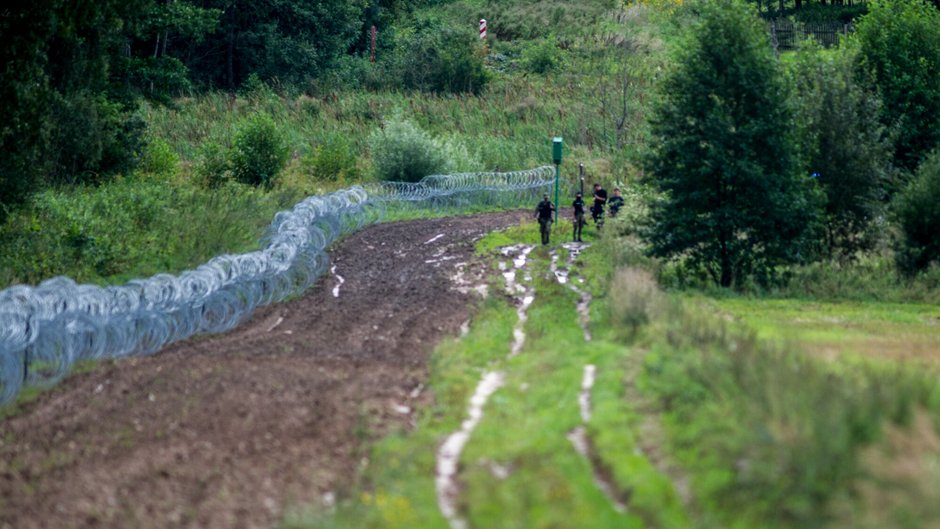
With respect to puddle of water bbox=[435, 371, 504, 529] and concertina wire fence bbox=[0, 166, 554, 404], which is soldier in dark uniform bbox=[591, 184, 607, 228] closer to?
concertina wire fence bbox=[0, 166, 554, 404]

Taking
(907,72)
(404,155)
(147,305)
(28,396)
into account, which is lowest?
(28,396)

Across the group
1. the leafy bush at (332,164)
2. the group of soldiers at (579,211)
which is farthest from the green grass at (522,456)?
the leafy bush at (332,164)

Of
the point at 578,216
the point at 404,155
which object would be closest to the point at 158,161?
the point at 404,155

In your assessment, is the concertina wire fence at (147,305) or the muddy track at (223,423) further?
the concertina wire fence at (147,305)

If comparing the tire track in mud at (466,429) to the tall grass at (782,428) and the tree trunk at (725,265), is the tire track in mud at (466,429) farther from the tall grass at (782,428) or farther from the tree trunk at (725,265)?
the tree trunk at (725,265)

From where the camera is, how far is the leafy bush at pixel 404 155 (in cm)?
4784

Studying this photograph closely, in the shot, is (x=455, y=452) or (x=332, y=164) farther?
(x=332, y=164)

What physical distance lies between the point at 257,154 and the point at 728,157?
70.7 feet

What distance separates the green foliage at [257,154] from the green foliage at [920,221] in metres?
23.0

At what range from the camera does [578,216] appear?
118ft

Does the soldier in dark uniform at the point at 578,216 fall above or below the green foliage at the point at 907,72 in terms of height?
below

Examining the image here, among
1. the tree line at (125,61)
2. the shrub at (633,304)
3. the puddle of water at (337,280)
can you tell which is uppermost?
the tree line at (125,61)

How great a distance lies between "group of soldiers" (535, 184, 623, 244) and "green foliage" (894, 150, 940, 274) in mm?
8888

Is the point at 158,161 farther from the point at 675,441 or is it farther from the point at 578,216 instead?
the point at 675,441
